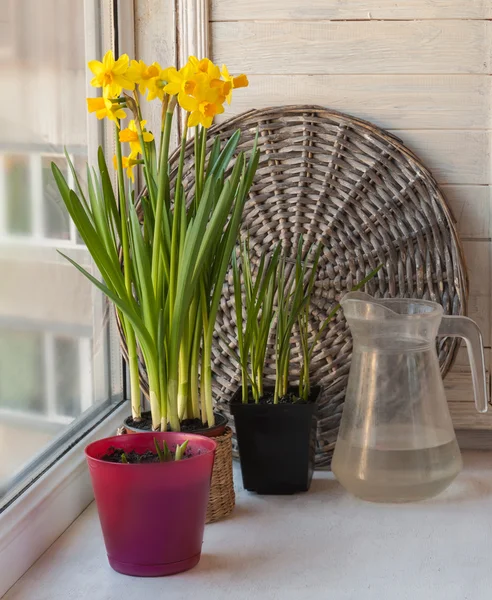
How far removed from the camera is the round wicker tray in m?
0.97

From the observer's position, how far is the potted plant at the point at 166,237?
2.42ft

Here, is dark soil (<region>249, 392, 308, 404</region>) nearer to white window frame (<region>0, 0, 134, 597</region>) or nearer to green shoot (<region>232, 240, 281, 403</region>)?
green shoot (<region>232, 240, 281, 403</region>)

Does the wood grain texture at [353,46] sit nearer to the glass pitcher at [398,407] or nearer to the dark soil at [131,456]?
the glass pitcher at [398,407]

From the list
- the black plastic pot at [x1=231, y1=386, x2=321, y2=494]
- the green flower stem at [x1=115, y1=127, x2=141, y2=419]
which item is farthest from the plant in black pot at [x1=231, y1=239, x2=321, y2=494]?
the green flower stem at [x1=115, y1=127, x2=141, y2=419]

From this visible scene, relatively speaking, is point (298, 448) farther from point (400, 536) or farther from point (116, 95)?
point (116, 95)

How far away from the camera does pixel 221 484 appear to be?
83 cm

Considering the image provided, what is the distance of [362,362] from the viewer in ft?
2.81

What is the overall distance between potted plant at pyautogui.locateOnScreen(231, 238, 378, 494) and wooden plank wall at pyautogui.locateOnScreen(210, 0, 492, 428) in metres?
0.20

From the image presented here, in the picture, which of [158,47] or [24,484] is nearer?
[24,484]

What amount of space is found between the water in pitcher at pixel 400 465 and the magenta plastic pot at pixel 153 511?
0.65ft

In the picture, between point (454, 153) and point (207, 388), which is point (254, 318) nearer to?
point (207, 388)

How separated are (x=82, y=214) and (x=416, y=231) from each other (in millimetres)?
433

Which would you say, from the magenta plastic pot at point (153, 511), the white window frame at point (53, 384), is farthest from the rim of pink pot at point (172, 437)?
the white window frame at point (53, 384)

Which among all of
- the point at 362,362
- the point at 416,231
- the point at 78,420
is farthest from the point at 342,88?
the point at 78,420
